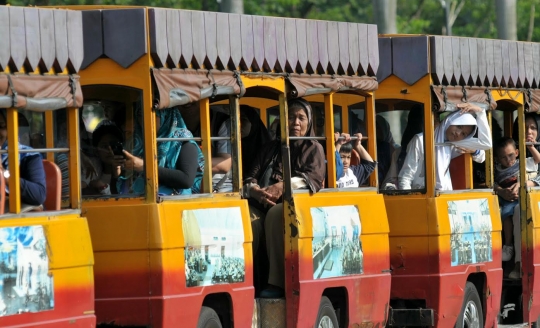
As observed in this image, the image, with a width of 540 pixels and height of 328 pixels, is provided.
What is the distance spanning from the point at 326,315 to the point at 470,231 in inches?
84.2

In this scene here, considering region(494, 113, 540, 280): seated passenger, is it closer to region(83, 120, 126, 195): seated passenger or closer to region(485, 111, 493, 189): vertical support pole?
region(485, 111, 493, 189): vertical support pole

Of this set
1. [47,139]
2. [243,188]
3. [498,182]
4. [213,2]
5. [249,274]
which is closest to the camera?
[47,139]

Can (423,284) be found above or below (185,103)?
below

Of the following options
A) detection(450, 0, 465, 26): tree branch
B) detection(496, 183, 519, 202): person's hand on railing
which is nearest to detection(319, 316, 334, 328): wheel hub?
detection(496, 183, 519, 202): person's hand on railing

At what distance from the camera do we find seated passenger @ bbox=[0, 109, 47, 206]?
8.55m

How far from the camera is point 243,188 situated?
11.0 meters

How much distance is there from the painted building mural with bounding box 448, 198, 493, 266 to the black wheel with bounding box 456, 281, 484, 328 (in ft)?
1.03

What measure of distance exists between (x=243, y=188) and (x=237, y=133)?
781mm

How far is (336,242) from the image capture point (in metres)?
11.3

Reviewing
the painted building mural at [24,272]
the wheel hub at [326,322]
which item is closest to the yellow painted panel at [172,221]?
the painted building mural at [24,272]

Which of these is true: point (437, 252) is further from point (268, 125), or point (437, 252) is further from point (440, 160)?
point (268, 125)

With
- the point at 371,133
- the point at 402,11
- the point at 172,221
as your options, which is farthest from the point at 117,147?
the point at 402,11

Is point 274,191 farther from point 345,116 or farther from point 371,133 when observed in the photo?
point 345,116

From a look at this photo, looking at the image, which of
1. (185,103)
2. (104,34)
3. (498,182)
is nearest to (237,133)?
(185,103)
